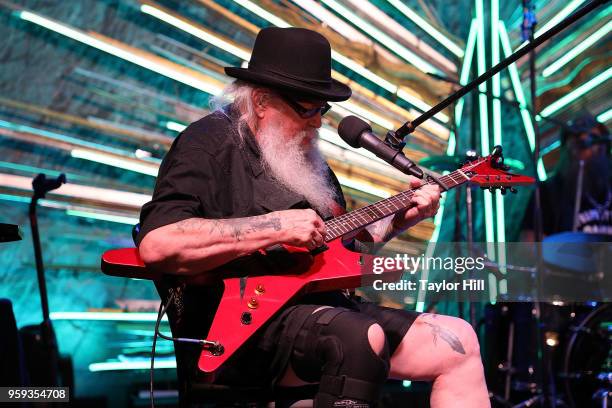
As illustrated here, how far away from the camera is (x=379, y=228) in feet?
9.97

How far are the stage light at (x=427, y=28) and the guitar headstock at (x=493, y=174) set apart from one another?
2.87 meters

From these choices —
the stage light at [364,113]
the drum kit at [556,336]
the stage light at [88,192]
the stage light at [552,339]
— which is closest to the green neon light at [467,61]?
the stage light at [364,113]

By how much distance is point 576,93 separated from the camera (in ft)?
20.2

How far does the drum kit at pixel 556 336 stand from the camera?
435 cm

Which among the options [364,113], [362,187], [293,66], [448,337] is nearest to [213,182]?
[293,66]

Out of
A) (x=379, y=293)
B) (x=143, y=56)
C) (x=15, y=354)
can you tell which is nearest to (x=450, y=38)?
(x=143, y=56)

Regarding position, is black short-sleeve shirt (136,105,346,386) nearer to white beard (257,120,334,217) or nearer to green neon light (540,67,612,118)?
white beard (257,120,334,217)

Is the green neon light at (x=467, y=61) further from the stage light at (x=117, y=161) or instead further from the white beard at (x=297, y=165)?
the white beard at (x=297, y=165)

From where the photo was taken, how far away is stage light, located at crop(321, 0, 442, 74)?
5304 millimetres

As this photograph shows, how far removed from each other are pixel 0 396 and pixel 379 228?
5.62ft

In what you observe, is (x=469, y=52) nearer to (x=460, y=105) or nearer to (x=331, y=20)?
(x=460, y=105)

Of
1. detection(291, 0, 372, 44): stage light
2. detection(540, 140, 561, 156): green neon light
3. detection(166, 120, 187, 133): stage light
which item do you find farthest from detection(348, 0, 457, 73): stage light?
detection(166, 120, 187, 133): stage light

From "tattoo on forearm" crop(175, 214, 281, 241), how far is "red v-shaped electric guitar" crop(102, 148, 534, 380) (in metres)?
0.12

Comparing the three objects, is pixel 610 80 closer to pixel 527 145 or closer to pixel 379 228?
pixel 527 145
